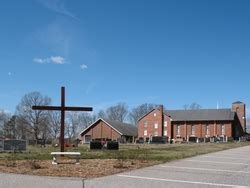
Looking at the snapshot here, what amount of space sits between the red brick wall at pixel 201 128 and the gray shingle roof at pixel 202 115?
1033 millimetres

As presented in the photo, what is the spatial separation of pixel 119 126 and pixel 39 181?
86218 mm

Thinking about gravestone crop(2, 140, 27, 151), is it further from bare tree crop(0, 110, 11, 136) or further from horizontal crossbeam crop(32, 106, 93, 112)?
bare tree crop(0, 110, 11, 136)

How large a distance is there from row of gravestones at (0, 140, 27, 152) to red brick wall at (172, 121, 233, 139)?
220ft

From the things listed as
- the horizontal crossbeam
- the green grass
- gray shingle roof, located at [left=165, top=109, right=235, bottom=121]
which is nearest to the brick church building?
gray shingle roof, located at [left=165, top=109, right=235, bottom=121]

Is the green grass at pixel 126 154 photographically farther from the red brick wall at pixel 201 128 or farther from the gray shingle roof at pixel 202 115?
the gray shingle roof at pixel 202 115

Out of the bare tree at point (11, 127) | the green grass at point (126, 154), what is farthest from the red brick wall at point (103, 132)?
the green grass at point (126, 154)

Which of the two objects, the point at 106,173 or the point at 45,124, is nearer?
the point at 106,173

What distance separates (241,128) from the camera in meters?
103

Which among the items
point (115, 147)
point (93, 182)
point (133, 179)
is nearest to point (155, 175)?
point (133, 179)

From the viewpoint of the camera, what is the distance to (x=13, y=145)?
110 feet

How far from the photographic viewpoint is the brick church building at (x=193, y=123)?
96188mm

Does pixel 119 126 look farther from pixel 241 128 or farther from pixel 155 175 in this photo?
pixel 155 175

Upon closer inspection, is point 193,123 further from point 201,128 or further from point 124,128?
point 124,128

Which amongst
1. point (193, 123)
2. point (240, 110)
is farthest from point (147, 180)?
point (240, 110)
